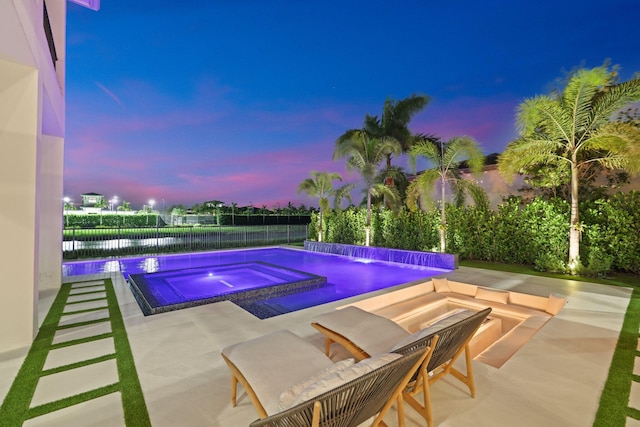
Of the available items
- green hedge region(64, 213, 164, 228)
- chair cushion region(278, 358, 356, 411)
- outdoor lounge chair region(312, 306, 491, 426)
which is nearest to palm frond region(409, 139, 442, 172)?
outdoor lounge chair region(312, 306, 491, 426)

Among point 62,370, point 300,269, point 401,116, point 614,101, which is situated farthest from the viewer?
point 401,116

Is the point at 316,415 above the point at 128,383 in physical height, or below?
above

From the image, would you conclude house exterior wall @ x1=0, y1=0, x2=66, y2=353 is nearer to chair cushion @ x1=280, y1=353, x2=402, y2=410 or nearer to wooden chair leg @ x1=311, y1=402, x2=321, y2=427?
chair cushion @ x1=280, y1=353, x2=402, y2=410

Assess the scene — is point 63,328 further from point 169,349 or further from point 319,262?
point 319,262

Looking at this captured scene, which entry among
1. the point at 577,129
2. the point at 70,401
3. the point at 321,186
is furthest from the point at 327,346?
the point at 321,186

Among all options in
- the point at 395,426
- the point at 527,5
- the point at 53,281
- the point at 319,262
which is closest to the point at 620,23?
the point at 527,5

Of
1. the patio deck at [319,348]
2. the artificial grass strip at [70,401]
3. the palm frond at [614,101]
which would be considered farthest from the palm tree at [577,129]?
the artificial grass strip at [70,401]

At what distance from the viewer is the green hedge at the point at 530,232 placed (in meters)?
7.45

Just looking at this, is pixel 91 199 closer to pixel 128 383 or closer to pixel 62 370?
pixel 62 370

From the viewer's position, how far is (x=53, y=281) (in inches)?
248

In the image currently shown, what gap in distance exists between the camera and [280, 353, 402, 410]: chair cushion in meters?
1.48

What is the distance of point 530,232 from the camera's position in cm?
887

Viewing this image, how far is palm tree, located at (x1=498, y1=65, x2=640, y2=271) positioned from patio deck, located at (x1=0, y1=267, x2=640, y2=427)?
406 centimetres

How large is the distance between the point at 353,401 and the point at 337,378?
0.17 meters
